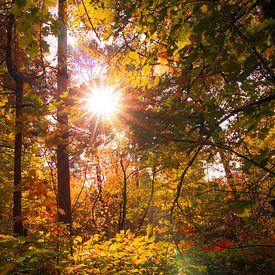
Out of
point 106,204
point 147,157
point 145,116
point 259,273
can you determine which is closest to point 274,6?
point 145,116

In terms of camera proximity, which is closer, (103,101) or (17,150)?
(103,101)

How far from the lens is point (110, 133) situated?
261 centimetres

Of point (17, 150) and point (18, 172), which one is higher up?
point (17, 150)

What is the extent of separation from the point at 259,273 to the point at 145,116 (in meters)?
7.60

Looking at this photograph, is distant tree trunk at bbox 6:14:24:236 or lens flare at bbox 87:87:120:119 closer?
lens flare at bbox 87:87:120:119

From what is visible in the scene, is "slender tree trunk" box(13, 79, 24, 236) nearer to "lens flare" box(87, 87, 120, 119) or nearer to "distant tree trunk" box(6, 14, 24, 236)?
"distant tree trunk" box(6, 14, 24, 236)

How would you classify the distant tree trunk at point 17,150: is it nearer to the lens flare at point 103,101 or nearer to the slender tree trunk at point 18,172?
the slender tree trunk at point 18,172

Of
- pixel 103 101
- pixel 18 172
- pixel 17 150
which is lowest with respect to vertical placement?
pixel 103 101

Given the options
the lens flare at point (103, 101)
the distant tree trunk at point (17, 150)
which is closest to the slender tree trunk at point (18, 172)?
the distant tree trunk at point (17, 150)

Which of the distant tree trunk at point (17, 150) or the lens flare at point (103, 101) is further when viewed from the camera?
the distant tree trunk at point (17, 150)

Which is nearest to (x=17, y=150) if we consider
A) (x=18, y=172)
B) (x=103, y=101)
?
(x=18, y=172)

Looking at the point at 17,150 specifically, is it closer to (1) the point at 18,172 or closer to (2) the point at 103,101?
(1) the point at 18,172

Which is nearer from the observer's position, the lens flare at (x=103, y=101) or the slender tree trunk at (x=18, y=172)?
the lens flare at (x=103, y=101)

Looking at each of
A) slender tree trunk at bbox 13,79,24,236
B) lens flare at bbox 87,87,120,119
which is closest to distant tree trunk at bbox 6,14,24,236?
slender tree trunk at bbox 13,79,24,236
